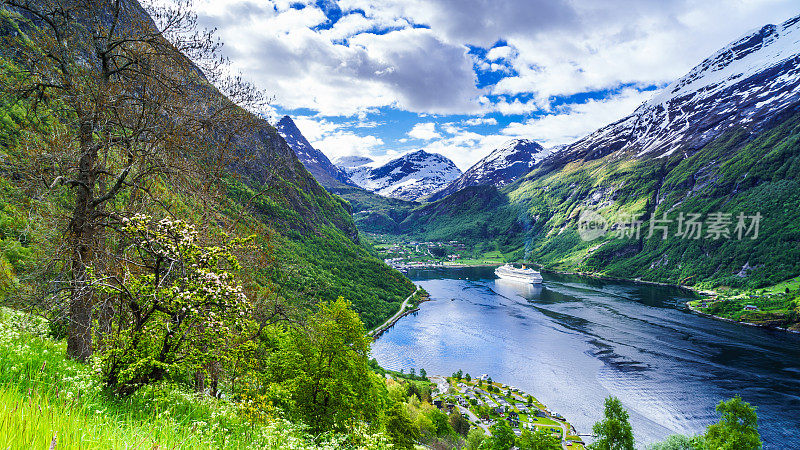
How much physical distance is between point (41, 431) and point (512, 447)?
4426cm

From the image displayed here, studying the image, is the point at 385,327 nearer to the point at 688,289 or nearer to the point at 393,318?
the point at 393,318

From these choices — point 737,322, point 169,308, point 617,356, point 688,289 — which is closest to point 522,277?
point 688,289

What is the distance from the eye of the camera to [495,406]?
48.1 m

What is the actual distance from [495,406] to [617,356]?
29461mm

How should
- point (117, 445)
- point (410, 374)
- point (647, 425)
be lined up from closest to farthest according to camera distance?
point (117, 445), point (647, 425), point (410, 374)

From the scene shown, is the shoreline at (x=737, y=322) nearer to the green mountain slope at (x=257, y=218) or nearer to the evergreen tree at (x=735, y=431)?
the evergreen tree at (x=735, y=431)

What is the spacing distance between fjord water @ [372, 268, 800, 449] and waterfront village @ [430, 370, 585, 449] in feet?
9.03

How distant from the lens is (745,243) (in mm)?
125875

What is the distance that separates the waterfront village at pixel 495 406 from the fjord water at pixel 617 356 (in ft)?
9.03

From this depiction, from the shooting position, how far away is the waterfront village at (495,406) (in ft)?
136

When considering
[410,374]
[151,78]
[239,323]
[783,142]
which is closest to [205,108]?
[151,78]

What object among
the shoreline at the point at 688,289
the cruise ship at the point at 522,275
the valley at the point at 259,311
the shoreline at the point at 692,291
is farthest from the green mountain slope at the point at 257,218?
the shoreline at the point at 688,289

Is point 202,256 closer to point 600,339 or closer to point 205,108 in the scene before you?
point 205,108

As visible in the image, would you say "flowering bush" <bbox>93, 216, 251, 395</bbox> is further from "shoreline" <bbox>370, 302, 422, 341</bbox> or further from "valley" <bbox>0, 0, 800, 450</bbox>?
"shoreline" <bbox>370, 302, 422, 341</bbox>
